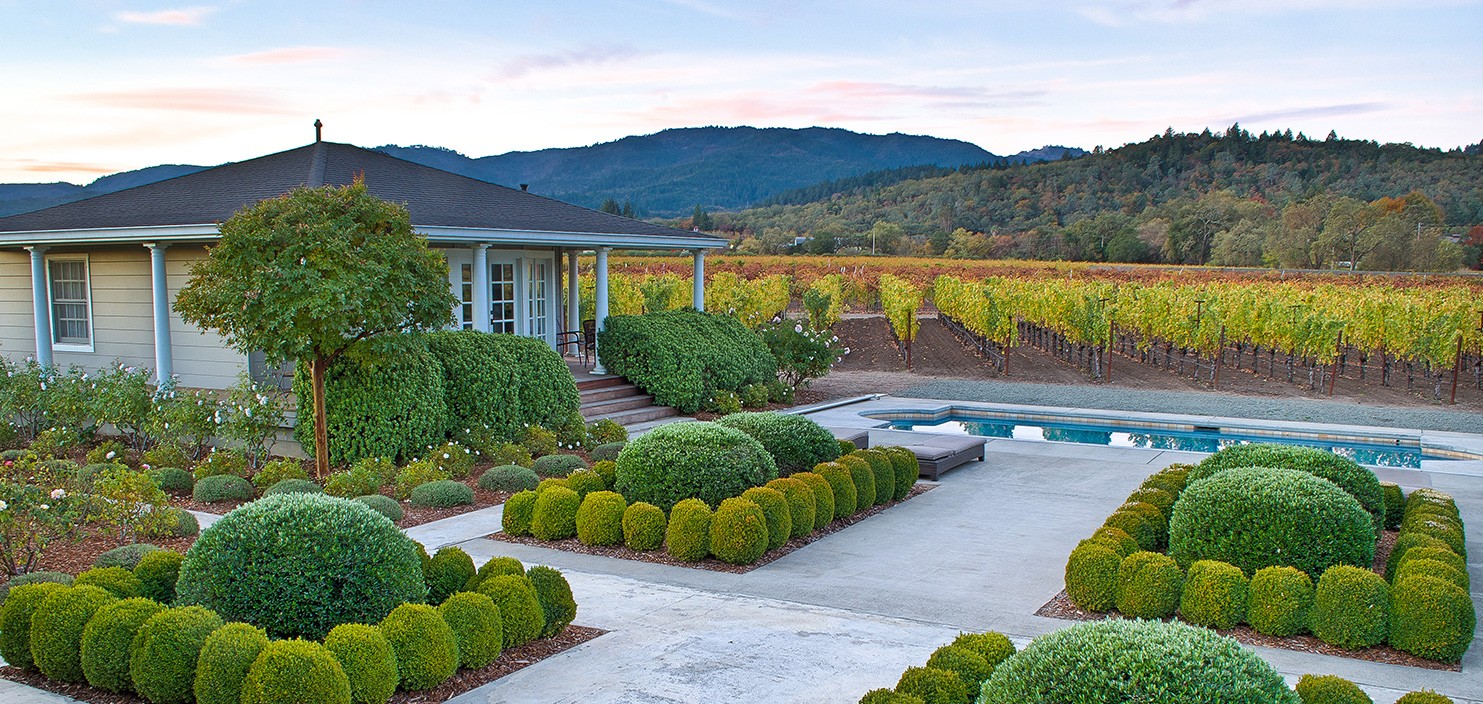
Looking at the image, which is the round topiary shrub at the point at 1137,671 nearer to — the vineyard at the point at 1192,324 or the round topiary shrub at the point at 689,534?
the round topiary shrub at the point at 689,534

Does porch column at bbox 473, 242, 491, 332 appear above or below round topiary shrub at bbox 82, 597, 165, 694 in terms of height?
above

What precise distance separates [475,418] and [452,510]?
2.38 metres

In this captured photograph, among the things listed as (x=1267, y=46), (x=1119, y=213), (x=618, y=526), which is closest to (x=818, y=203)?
(x=1119, y=213)

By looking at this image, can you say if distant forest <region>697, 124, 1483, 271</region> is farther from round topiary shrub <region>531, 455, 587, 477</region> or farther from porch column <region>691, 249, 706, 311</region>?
round topiary shrub <region>531, 455, 587, 477</region>

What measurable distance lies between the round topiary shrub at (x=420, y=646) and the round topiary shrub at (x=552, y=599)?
762 millimetres

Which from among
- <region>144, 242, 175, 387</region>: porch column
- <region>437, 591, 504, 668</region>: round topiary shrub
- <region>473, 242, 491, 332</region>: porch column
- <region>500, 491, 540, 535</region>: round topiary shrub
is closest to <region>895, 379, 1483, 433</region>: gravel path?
<region>473, 242, 491, 332</region>: porch column

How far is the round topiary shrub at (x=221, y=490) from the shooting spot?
949 centimetres

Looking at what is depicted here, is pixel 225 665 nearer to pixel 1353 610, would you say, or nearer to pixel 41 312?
pixel 1353 610

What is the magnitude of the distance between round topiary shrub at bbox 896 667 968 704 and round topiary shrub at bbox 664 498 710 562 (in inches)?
129

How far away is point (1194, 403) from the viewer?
17.2m

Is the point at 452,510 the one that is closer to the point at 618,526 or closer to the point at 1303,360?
the point at 618,526

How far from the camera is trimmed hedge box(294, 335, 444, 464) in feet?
34.7

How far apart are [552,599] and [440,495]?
394 cm

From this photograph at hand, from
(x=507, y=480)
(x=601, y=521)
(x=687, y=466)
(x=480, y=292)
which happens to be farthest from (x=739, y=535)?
(x=480, y=292)
